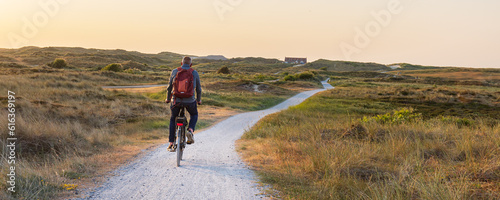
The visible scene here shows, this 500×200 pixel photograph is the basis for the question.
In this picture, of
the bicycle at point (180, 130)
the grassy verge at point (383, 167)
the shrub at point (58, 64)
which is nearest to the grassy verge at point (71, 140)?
the bicycle at point (180, 130)

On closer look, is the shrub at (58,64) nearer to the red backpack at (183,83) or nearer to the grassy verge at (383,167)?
the grassy verge at (383,167)

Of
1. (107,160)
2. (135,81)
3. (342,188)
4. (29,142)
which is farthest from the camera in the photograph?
(135,81)

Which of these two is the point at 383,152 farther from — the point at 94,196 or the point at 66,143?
the point at 66,143

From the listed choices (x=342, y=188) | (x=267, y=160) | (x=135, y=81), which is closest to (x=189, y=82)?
(x=267, y=160)

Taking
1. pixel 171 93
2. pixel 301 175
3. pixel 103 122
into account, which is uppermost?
pixel 171 93

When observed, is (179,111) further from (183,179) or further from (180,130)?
(183,179)

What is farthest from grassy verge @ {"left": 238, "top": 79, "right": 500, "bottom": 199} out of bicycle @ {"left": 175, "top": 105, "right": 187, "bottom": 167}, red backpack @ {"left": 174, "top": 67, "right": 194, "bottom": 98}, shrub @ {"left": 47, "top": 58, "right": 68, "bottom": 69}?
shrub @ {"left": 47, "top": 58, "right": 68, "bottom": 69}

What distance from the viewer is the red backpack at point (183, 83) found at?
21.2ft

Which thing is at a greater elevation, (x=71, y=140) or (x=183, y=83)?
(x=183, y=83)

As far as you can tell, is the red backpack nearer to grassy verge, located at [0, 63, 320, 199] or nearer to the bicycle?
the bicycle

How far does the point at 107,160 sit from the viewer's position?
7.42 meters

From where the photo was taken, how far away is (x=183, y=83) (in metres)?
6.47

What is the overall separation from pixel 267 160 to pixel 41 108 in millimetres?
13833

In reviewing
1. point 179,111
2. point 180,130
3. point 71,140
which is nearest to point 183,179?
point 180,130
